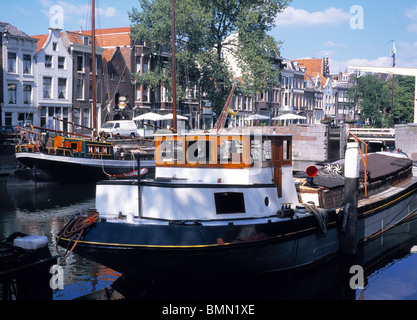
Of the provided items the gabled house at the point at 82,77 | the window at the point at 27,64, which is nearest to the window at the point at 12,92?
the window at the point at 27,64

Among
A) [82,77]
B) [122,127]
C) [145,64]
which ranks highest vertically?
[145,64]

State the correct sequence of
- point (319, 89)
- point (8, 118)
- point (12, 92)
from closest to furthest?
1. point (8, 118)
2. point (12, 92)
3. point (319, 89)

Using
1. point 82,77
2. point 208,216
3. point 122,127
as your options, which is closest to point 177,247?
point 208,216

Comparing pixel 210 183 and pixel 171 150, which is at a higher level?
pixel 171 150

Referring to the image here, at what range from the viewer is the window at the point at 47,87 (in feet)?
145

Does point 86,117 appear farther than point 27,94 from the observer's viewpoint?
Yes

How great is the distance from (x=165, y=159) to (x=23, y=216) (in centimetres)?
1142

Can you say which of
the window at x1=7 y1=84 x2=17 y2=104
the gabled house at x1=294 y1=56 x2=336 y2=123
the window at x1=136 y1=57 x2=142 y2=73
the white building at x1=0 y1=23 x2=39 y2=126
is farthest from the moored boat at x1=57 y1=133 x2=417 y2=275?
the gabled house at x1=294 y1=56 x2=336 y2=123

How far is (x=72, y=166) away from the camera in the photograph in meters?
32.5

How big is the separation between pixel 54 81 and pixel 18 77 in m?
3.71

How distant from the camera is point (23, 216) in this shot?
22188 mm

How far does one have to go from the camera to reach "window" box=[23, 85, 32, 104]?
139 ft

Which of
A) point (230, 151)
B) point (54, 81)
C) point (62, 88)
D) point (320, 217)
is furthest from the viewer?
point (62, 88)

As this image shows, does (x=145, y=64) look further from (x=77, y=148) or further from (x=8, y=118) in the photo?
(x=77, y=148)
